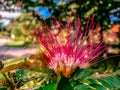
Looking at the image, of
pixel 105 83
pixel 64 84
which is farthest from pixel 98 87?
pixel 64 84

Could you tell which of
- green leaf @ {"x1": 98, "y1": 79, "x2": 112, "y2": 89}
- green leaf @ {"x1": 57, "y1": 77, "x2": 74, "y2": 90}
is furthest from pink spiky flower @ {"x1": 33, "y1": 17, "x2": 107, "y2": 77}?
green leaf @ {"x1": 98, "y1": 79, "x2": 112, "y2": 89}

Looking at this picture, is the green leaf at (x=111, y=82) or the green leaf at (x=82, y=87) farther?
the green leaf at (x=111, y=82)

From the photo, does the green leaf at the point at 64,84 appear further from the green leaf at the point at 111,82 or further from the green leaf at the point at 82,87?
the green leaf at the point at 111,82

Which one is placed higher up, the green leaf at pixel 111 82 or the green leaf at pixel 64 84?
the green leaf at pixel 64 84

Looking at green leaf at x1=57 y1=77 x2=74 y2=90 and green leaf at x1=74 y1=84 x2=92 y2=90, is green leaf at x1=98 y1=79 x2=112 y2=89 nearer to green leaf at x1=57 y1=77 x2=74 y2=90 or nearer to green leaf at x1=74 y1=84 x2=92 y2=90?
green leaf at x1=74 y1=84 x2=92 y2=90

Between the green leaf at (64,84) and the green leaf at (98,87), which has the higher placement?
the green leaf at (64,84)

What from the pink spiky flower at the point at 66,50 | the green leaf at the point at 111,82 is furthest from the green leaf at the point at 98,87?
the pink spiky flower at the point at 66,50

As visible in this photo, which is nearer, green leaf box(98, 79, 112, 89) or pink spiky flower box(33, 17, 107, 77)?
pink spiky flower box(33, 17, 107, 77)

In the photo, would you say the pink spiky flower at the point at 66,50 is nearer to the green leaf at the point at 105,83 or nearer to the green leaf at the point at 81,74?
the green leaf at the point at 81,74

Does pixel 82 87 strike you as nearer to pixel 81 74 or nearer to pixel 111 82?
pixel 81 74

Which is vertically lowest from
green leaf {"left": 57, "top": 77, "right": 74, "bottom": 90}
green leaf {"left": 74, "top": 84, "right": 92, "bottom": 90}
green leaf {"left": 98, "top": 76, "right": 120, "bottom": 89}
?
green leaf {"left": 98, "top": 76, "right": 120, "bottom": 89}

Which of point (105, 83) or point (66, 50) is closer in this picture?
point (66, 50)

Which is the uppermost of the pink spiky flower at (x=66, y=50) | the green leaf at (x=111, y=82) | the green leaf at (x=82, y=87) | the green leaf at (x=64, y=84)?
the pink spiky flower at (x=66, y=50)

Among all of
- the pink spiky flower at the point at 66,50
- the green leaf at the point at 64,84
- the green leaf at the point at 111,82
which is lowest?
the green leaf at the point at 111,82
